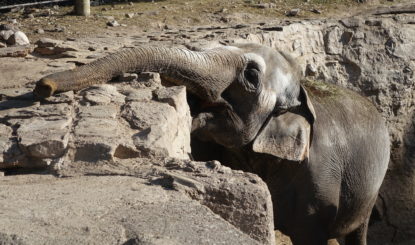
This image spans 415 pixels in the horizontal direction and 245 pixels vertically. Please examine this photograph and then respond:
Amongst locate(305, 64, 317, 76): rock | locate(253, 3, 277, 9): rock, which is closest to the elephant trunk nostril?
locate(305, 64, 317, 76): rock

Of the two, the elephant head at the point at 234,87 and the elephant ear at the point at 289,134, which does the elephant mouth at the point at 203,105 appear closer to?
the elephant head at the point at 234,87

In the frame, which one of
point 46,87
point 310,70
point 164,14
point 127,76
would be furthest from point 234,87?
point 164,14

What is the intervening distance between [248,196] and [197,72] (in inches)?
60.0

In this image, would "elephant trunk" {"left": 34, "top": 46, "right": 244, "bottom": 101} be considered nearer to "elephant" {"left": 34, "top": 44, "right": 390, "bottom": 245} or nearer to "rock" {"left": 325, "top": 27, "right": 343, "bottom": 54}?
"elephant" {"left": 34, "top": 44, "right": 390, "bottom": 245}

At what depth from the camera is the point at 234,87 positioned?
541 centimetres

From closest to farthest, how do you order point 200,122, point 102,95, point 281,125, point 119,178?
1. point 119,178
2. point 102,95
3. point 200,122
4. point 281,125

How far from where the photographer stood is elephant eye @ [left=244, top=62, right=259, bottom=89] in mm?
5418

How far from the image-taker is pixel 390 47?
8750mm

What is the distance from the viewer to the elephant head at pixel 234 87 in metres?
4.82

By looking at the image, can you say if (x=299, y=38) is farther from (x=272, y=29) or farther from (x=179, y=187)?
(x=179, y=187)

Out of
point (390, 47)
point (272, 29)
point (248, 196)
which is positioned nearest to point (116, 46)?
point (272, 29)

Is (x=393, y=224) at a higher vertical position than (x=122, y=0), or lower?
lower

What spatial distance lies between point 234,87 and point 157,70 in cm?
69

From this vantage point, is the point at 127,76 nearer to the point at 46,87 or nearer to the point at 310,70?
the point at 46,87
